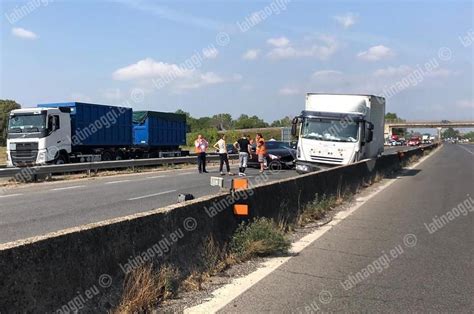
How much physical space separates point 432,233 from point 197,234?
16.8ft


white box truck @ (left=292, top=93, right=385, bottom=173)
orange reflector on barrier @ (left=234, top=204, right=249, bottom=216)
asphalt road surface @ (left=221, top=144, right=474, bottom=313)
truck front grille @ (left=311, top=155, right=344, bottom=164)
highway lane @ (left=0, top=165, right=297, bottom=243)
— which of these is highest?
white box truck @ (left=292, top=93, right=385, bottom=173)

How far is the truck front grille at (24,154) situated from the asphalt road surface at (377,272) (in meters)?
17.3

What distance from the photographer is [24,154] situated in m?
24.6

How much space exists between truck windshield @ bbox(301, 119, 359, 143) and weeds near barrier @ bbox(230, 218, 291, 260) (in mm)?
13138

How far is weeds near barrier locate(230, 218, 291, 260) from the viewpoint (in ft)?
24.3

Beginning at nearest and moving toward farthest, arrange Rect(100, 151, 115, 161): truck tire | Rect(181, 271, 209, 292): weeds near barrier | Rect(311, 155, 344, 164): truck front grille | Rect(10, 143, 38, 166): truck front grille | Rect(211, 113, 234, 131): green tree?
Rect(181, 271, 209, 292): weeds near barrier, Rect(311, 155, 344, 164): truck front grille, Rect(10, 143, 38, 166): truck front grille, Rect(100, 151, 115, 161): truck tire, Rect(211, 113, 234, 131): green tree

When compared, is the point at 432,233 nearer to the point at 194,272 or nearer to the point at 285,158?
the point at 194,272

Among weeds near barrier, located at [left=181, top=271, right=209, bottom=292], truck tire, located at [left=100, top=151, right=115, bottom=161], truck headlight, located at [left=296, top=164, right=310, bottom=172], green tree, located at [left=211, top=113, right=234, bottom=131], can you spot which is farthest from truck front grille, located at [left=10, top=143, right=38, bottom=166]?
green tree, located at [left=211, top=113, right=234, bottom=131]

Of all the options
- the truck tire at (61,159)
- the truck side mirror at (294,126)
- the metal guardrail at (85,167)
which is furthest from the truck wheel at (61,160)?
the truck side mirror at (294,126)

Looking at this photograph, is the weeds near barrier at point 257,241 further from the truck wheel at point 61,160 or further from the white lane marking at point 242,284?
the truck wheel at point 61,160

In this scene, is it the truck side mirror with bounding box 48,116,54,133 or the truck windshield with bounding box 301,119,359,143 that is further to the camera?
the truck side mirror with bounding box 48,116,54,133

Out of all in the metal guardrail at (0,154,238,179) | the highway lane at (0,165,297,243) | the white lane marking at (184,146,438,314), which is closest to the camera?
the white lane marking at (184,146,438,314)

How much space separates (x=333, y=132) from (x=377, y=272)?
14305 mm

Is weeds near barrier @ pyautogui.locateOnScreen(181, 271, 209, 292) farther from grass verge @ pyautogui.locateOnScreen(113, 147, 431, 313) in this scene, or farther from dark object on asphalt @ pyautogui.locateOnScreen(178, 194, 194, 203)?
dark object on asphalt @ pyautogui.locateOnScreen(178, 194, 194, 203)
